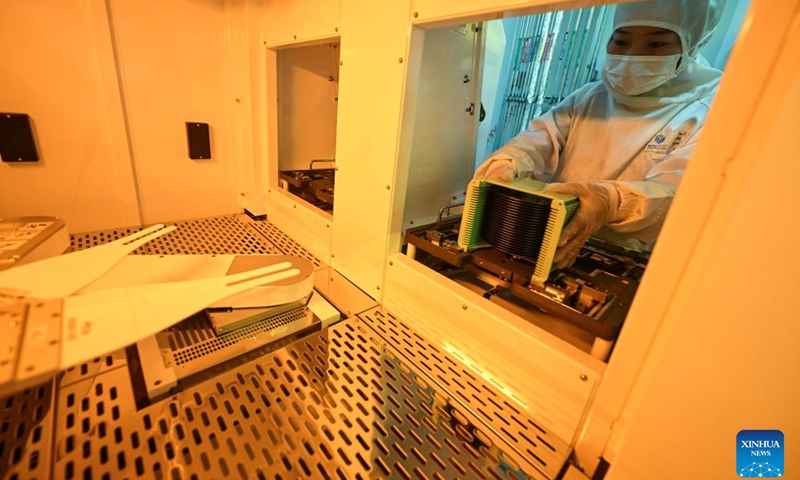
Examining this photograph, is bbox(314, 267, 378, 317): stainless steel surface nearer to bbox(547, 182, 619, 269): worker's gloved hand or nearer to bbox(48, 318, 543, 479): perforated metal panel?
bbox(48, 318, 543, 479): perforated metal panel

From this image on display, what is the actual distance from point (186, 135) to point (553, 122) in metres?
1.64

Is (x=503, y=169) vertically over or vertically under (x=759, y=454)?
over

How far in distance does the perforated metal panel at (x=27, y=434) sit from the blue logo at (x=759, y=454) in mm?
1021

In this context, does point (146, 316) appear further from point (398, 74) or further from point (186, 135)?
point (186, 135)

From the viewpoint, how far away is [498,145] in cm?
175

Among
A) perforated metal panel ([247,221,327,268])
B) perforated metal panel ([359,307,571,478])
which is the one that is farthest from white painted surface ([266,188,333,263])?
perforated metal panel ([359,307,571,478])

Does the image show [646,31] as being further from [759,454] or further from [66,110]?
[66,110]

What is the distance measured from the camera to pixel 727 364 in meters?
0.44

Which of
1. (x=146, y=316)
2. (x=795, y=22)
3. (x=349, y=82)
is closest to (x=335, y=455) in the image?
(x=146, y=316)

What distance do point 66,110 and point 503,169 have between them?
1643mm

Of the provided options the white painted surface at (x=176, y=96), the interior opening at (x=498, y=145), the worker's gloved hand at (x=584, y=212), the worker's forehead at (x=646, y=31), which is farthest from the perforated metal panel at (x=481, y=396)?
the white painted surface at (x=176, y=96)

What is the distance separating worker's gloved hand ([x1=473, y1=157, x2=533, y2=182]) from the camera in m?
0.86

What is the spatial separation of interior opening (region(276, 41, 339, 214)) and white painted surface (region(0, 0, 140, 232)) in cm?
66

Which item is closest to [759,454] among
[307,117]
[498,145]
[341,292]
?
[341,292]
